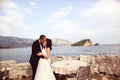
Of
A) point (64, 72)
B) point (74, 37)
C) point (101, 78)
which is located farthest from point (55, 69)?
point (74, 37)

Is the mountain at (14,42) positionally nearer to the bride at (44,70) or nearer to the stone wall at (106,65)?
the bride at (44,70)

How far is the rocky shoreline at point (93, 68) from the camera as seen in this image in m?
4.26

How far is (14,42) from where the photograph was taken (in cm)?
482

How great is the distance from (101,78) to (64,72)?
46.1 inches

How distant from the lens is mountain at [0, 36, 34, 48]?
4.67 meters

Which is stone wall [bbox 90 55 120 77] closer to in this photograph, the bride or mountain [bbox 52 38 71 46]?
mountain [bbox 52 38 71 46]

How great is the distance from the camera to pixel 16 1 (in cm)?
463

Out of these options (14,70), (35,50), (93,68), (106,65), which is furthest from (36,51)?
(106,65)

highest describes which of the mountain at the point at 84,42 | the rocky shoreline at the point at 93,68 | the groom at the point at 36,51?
the mountain at the point at 84,42

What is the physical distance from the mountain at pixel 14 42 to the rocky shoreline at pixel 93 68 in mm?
543

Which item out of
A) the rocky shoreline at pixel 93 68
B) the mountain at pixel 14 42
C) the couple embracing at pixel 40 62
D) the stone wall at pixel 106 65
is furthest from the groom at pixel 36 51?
the stone wall at pixel 106 65

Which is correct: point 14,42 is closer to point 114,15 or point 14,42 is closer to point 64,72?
point 64,72

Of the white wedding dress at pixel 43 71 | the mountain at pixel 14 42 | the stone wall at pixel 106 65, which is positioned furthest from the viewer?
the mountain at pixel 14 42

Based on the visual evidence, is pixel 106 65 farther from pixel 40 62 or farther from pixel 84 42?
pixel 40 62
